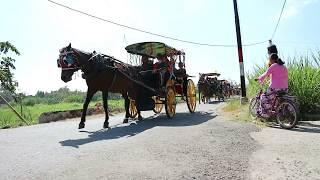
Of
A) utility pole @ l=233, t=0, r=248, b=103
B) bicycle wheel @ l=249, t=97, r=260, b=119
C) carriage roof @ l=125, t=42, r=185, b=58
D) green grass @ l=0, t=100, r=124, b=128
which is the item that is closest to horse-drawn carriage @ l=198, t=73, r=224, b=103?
green grass @ l=0, t=100, r=124, b=128

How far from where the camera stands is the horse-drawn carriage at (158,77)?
1509 cm

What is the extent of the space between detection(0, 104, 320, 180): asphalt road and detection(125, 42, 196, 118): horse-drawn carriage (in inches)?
152

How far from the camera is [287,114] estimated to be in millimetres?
10977

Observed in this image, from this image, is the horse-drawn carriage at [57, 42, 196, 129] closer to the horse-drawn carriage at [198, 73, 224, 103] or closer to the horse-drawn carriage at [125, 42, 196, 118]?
the horse-drawn carriage at [125, 42, 196, 118]

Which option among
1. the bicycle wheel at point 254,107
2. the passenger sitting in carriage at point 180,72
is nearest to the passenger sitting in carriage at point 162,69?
the passenger sitting in carriage at point 180,72

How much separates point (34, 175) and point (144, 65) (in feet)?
31.4

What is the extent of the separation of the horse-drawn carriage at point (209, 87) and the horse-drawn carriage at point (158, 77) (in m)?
11.0

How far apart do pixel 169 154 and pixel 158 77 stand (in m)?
7.49

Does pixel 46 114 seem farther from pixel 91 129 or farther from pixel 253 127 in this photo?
pixel 253 127

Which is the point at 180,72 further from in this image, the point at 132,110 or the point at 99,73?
the point at 99,73

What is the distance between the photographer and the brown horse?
11914mm

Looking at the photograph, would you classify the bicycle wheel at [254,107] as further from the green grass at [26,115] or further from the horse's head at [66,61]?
the green grass at [26,115]

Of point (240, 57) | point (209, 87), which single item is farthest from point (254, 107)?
point (209, 87)

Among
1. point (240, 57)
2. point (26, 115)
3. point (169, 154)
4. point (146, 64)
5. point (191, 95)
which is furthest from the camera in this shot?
point (26, 115)
